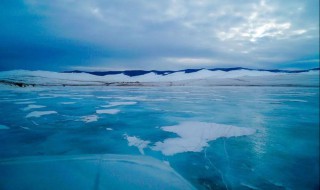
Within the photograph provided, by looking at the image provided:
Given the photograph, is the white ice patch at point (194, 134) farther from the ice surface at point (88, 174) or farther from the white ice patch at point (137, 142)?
the ice surface at point (88, 174)

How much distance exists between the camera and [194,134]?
4.41 meters

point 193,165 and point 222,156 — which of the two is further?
point 222,156

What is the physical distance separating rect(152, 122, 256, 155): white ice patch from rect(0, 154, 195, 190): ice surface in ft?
1.96

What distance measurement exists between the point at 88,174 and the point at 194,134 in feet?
7.39

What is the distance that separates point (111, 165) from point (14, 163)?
113 centimetres

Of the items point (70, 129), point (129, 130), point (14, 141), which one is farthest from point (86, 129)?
point (14, 141)

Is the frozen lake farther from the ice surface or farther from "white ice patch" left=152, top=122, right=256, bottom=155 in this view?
the ice surface

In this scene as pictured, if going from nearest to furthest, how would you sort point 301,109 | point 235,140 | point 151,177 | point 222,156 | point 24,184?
point 24,184 < point 151,177 < point 222,156 < point 235,140 < point 301,109

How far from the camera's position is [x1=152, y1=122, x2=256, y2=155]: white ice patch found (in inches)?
144

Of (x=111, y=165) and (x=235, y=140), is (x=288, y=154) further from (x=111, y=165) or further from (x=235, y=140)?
(x=111, y=165)

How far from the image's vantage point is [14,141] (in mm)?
3934

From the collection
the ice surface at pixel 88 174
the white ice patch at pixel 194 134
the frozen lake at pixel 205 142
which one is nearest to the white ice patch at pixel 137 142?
the frozen lake at pixel 205 142

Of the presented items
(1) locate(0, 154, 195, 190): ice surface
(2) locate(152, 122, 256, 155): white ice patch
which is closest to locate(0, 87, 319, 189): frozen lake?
(2) locate(152, 122, 256, 155): white ice patch

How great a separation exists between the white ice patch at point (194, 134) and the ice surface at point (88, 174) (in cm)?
60
